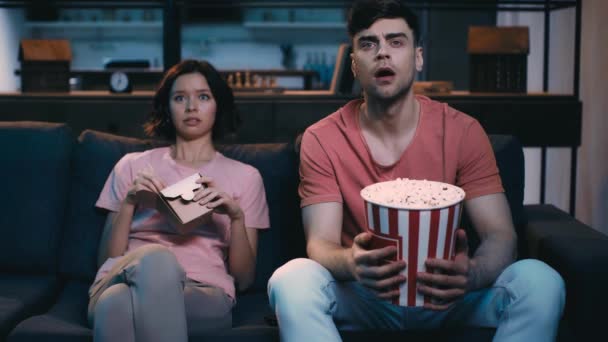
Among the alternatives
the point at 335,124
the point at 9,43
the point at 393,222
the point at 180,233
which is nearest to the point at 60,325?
the point at 180,233

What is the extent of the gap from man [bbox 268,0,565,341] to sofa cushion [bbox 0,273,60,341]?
76 cm

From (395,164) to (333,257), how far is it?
13.7 inches

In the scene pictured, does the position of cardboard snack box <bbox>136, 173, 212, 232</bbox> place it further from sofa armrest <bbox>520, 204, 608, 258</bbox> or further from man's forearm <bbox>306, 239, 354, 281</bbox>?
sofa armrest <bbox>520, 204, 608, 258</bbox>

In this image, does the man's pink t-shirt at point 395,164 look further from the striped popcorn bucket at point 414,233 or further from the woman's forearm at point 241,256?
the striped popcorn bucket at point 414,233

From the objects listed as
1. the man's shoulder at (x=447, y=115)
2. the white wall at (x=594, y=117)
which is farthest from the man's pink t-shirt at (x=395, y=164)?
the white wall at (x=594, y=117)

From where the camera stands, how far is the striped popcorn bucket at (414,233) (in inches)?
47.1

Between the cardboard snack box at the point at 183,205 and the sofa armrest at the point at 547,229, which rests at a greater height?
the cardboard snack box at the point at 183,205

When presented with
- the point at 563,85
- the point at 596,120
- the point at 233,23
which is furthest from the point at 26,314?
the point at 233,23

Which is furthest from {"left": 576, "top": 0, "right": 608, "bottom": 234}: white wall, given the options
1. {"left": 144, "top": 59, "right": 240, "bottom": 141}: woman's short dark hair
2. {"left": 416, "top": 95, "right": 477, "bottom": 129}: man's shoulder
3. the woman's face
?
Answer: the woman's face

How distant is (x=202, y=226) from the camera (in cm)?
200

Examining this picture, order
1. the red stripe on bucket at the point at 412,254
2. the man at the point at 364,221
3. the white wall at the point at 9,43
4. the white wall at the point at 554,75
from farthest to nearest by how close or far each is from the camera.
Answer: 1. the white wall at the point at 9,43
2. the white wall at the point at 554,75
3. the man at the point at 364,221
4. the red stripe on bucket at the point at 412,254

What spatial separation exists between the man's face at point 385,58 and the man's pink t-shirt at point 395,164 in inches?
6.1

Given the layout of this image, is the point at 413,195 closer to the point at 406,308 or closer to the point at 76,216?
the point at 406,308

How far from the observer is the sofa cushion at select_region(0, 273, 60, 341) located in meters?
1.81
